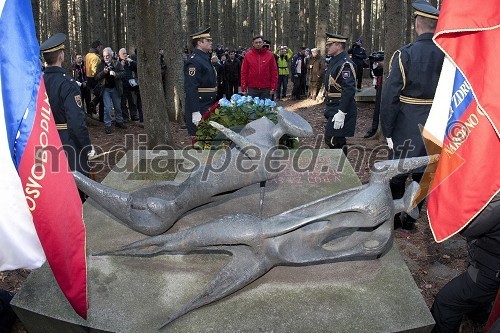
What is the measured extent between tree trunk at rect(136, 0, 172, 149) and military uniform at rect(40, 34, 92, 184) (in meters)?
1.99

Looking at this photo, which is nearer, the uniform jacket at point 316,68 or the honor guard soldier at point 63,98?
the honor guard soldier at point 63,98

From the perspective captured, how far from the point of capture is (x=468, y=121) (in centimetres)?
277

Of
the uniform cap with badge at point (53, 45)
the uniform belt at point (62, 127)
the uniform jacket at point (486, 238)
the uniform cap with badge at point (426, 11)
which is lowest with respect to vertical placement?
the uniform jacket at point (486, 238)

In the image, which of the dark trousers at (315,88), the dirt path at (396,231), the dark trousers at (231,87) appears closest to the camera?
the dirt path at (396,231)

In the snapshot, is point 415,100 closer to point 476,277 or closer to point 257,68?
point 476,277

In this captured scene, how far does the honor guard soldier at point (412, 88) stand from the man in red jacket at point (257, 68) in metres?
5.98

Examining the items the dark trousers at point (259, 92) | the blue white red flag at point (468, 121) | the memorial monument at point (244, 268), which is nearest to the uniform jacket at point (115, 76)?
the dark trousers at point (259, 92)

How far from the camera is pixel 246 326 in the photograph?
8.84 feet

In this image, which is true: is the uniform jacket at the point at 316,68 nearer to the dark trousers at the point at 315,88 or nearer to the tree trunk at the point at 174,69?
the dark trousers at the point at 315,88

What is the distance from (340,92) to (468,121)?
418 centimetres

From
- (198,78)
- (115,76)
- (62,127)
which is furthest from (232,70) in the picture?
(62,127)

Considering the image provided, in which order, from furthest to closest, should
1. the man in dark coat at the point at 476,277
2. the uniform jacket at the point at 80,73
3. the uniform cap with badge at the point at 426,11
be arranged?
the uniform jacket at the point at 80,73
the uniform cap with badge at the point at 426,11
the man in dark coat at the point at 476,277

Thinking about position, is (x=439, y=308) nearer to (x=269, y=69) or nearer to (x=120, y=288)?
(x=120, y=288)

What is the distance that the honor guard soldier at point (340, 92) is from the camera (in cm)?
668
